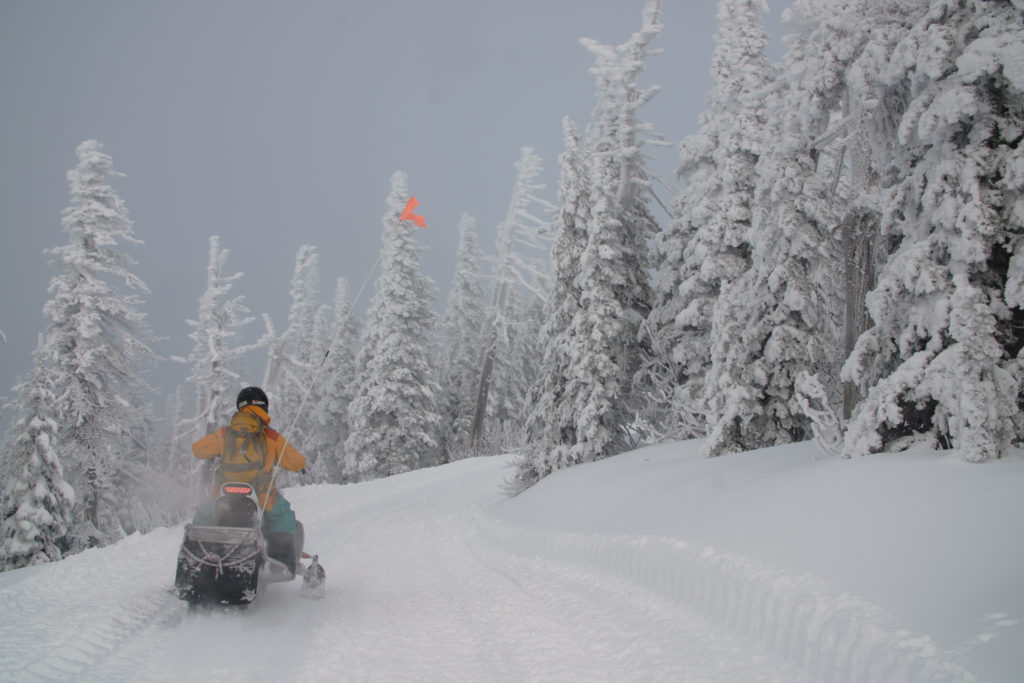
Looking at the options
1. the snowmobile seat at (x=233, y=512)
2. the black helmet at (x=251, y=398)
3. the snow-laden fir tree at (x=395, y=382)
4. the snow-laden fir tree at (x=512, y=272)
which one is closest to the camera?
the snowmobile seat at (x=233, y=512)

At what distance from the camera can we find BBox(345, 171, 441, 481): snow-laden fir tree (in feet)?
95.8

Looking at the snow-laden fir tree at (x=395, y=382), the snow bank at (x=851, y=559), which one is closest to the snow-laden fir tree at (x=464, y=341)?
the snow-laden fir tree at (x=395, y=382)

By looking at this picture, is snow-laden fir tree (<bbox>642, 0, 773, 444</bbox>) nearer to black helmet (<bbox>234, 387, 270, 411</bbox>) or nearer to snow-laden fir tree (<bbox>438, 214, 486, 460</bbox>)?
black helmet (<bbox>234, 387, 270, 411</bbox>)

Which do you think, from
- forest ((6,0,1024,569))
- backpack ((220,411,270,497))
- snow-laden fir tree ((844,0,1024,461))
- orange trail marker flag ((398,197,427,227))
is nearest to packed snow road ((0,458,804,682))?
backpack ((220,411,270,497))

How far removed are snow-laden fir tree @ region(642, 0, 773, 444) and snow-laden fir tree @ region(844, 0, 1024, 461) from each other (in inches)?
255

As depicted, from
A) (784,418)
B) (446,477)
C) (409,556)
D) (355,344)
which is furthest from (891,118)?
(355,344)

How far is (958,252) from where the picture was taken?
6.52 metres

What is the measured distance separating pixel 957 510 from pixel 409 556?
26.7 feet

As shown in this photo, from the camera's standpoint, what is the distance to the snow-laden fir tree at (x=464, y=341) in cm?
3731

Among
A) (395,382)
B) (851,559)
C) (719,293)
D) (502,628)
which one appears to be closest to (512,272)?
(395,382)

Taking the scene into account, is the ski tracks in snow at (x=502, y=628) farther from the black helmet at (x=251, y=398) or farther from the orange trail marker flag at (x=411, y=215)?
the orange trail marker flag at (x=411, y=215)

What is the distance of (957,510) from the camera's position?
4.95m

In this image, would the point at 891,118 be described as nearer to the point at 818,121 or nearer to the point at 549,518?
the point at 818,121

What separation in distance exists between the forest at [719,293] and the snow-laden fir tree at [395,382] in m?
0.14
